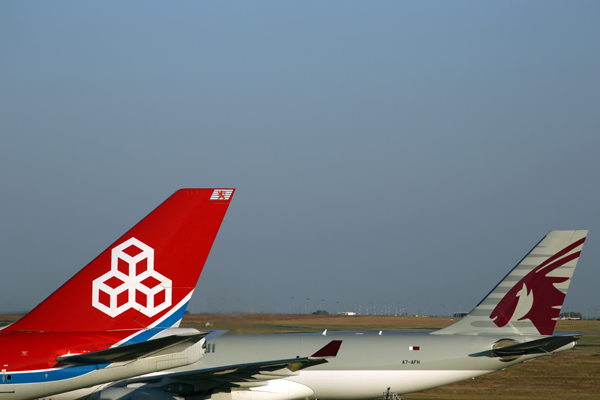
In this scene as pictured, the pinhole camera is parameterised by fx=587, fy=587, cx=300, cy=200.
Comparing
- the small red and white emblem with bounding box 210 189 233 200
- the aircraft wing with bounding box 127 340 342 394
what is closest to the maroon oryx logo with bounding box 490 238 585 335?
the aircraft wing with bounding box 127 340 342 394

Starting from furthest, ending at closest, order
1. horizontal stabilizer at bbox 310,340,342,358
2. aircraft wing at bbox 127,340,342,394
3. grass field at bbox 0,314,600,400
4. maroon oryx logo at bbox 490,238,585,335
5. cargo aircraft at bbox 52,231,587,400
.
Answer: grass field at bbox 0,314,600,400 < maroon oryx logo at bbox 490,238,585,335 < cargo aircraft at bbox 52,231,587,400 < aircraft wing at bbox 127,340,342,394 < horizontal stabilizer at bbox 310,340,342,358

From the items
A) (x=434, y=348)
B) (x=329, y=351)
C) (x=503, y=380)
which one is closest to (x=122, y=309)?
(x=329, y=351)

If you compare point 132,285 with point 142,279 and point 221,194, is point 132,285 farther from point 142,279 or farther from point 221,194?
point 221,194

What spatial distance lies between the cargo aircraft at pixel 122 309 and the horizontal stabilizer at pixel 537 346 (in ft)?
45.7

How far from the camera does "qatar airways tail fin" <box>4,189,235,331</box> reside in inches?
436

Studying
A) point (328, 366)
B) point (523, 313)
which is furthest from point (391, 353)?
point (523, 313)

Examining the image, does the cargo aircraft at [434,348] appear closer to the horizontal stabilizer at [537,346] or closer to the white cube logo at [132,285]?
the horizontal stabilizer at [537,346]

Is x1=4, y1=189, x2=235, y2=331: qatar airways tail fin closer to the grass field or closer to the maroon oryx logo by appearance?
the grass field

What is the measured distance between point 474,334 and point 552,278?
12.1 feet

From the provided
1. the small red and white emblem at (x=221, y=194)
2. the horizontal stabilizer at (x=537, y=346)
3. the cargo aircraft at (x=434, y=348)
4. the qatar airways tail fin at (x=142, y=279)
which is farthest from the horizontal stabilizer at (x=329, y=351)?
the horizontal stabilizer at (x=537, y=346)

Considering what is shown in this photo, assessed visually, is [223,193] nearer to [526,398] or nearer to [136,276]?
[136,276]

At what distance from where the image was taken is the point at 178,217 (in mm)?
11500

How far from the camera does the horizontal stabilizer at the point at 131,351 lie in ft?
31.1

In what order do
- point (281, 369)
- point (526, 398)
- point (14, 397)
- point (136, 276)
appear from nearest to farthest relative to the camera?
point (14, 397) → point (136, 276) → point (281, 369) → point (526, 398)
